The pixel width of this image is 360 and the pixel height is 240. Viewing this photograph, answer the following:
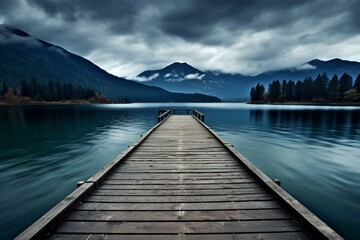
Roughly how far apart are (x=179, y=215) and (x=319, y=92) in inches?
4420

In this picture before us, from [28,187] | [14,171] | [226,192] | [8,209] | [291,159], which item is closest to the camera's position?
[226,192]

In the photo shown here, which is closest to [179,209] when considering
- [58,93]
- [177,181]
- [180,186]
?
[180,186]

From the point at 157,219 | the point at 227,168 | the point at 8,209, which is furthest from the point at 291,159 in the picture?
the point at 8,209

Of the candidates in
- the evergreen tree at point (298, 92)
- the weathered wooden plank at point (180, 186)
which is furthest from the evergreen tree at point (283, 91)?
the weathered wooden plank at point (180, 186)

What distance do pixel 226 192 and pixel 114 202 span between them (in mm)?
2459

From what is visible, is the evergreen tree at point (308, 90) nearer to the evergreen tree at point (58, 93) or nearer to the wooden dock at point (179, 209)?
the wooden dock at point (179, 209)

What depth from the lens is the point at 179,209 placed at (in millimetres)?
3430

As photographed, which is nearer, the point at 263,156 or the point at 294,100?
the point at 263,156

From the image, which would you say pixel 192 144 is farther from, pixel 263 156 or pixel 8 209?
pixel 8 209

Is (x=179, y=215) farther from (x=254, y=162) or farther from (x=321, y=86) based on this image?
(x=321, y=86)

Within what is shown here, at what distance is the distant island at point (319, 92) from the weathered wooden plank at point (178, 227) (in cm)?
10532

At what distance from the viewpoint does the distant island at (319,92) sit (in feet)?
266

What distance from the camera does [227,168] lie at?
222 inches

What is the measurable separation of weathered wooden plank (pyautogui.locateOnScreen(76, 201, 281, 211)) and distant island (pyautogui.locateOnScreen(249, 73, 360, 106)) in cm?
10491
